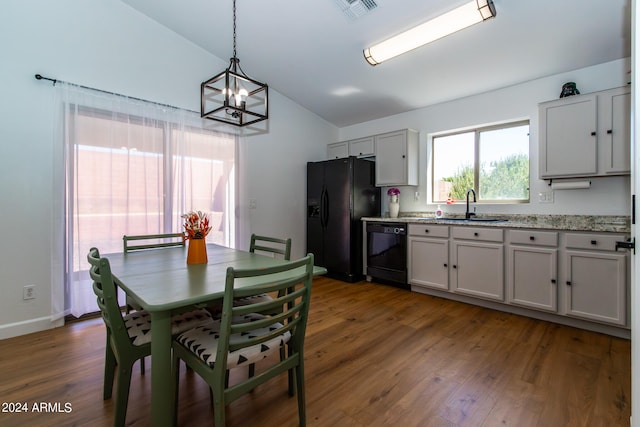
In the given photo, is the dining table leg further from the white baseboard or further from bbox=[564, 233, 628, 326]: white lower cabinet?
bbox=[564, 233, 628, 326]: white lower cabinet

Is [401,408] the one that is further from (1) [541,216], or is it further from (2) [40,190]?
(2) [40,190]

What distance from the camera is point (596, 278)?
7.74ft

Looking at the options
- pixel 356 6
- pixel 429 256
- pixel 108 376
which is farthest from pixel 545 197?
pixel 108 376

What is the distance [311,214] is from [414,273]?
1756 mm

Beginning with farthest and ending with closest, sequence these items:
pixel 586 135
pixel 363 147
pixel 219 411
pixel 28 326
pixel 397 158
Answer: pixel 363 147 < pixel 397 158 < pixel 586 135 < pixel 28 326 < pixel 219 411

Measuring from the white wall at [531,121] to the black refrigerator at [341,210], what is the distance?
0.61 metres

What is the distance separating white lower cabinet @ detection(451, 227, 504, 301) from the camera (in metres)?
2.86

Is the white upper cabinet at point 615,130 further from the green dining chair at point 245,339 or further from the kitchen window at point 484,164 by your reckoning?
the green dining chair at point 245,339

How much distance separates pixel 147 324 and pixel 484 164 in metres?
3.81

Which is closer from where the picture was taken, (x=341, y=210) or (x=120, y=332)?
(x=120, y=332)

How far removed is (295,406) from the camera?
1.58 meters

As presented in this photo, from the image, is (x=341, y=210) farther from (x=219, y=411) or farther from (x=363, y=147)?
(x=219, y=411)

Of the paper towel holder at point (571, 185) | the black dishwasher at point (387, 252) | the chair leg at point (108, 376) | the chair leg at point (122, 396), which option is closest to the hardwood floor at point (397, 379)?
the chair leg at point (108, 376)

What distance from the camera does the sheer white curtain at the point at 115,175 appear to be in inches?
101
